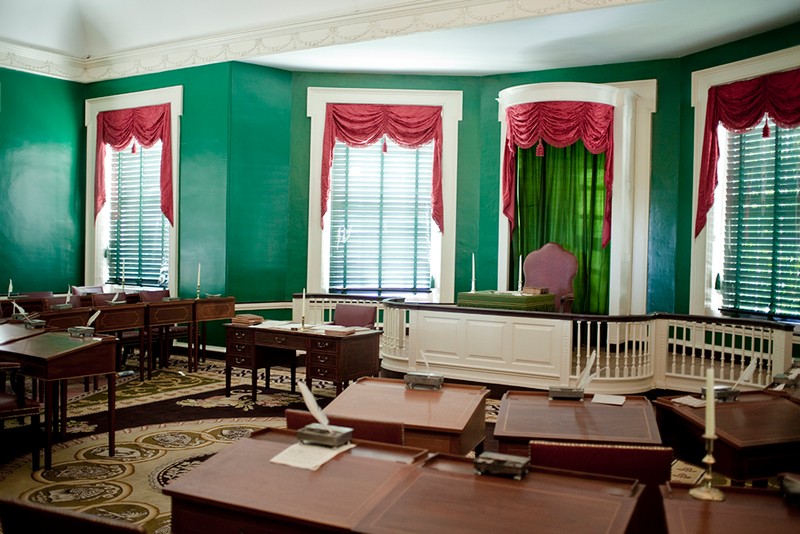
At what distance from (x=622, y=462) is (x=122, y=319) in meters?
6.38

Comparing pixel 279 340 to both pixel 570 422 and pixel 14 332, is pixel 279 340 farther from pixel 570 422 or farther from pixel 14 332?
pixel 570 422

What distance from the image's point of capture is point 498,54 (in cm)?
897

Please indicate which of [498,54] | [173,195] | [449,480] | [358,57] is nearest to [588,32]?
[498,54]

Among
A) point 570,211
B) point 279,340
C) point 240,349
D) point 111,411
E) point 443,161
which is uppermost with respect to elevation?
point 443,161

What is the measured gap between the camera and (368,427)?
3018 mm

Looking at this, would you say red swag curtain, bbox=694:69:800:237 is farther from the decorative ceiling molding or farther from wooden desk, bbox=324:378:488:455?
wooden desk, bbox=324:378:488:455

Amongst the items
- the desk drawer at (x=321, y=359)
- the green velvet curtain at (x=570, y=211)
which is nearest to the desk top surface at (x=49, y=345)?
the desk drawer at (x=321, y=359)

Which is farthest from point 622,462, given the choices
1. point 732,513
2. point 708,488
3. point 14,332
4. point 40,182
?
point 40,182

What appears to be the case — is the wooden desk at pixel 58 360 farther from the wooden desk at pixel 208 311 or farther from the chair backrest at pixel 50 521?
the wooden desk at pixel 208 311

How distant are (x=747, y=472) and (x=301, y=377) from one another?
235 inches

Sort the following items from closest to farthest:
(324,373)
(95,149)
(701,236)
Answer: (324,373) < (701,236) < (95,149)

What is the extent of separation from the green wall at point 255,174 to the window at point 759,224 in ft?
1.69

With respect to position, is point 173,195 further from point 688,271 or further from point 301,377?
point 688,271

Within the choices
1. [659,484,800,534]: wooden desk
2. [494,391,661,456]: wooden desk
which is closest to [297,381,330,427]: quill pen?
[494,391,661,456]: wooden desk
